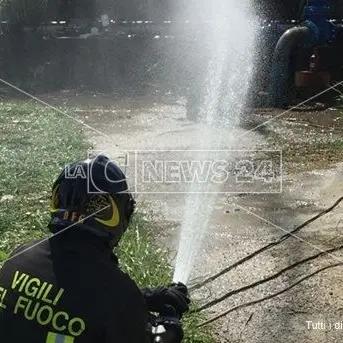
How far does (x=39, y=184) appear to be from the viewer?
21.1 feet

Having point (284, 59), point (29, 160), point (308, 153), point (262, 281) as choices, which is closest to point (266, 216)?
point (262, 281)

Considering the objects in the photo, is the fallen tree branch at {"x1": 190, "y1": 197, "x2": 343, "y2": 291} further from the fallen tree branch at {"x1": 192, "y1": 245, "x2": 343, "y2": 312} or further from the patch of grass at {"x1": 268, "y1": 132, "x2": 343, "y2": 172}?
the patch of grass at {"x1": 268, "y1": 132, "x2": 343, "y2": 172}

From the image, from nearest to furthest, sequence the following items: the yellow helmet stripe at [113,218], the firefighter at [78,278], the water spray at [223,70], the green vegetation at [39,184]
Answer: the firefighter at [78,278], the yellow helmet stripe at [113,218], the green vegetation at [39,184], the water spray at [223,70]

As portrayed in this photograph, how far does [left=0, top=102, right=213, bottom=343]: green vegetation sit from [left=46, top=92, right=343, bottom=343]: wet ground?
269mm

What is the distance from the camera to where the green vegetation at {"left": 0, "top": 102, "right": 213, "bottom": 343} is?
4.30 metres

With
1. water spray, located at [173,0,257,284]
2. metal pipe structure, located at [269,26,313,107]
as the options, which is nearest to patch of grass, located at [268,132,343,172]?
water spray, located at [173,0,257,284]

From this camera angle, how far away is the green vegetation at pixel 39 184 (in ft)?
14.1

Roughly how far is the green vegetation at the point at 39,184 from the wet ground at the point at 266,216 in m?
0.27

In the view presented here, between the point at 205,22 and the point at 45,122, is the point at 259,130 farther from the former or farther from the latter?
the point at 205,22

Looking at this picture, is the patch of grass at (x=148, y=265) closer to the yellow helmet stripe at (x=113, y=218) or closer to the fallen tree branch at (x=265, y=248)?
the fallen tree branch at (x=265, y=248)

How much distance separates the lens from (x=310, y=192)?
6125 mm

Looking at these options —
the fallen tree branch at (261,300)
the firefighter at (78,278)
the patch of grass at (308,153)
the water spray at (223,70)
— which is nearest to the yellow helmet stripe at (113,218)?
the firefighter at (78,278)

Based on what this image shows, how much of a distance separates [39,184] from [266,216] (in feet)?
7.82

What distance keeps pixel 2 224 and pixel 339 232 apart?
111 inches
